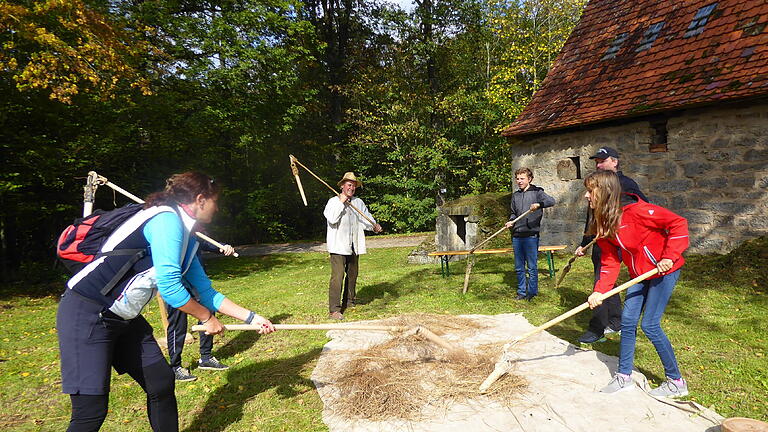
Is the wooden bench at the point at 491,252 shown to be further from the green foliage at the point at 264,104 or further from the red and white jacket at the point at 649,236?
the green foliage at the point at 264,104

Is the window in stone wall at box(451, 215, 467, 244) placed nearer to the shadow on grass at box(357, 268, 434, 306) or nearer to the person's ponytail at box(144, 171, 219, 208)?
the shadow on grass at box(357, 268, 434, 306)

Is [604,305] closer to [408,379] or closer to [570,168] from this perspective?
[408,379]

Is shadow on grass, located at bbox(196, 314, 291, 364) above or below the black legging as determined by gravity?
below

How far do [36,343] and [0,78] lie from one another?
720 centimetres

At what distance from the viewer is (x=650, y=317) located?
11.9 ft

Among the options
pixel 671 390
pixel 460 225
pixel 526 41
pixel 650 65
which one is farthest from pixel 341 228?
pixel 526 41

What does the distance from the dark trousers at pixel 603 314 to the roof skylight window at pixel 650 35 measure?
7.60m

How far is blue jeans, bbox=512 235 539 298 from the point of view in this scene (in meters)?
6.81

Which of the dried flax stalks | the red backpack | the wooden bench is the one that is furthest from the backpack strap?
the wooden bench

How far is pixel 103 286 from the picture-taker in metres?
2.55

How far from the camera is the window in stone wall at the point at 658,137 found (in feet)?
31.0

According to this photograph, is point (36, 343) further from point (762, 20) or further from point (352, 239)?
point (762, 20)

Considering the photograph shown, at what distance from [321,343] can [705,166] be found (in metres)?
8.26

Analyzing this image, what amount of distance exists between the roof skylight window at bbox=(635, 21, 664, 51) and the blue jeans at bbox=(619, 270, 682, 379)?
29.2 ft
